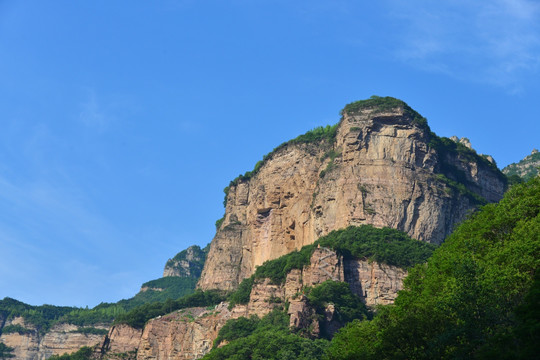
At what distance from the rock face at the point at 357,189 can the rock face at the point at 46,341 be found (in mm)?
36790

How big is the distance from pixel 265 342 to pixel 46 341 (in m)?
A: 88.9

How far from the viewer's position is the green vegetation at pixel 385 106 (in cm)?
11156

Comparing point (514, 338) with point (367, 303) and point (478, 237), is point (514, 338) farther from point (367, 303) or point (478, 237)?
point (367, 303)

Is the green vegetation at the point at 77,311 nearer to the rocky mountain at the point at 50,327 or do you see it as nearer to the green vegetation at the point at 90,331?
the rocky mountain at the point at 50,327

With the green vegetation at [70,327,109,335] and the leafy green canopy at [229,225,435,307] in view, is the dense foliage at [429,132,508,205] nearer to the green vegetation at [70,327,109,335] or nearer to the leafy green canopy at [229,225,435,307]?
the leafy green canopy at [229,225,435,307]

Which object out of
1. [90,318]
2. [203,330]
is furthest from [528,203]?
[90,318]

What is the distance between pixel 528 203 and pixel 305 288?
151ft

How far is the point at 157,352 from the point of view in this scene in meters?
106

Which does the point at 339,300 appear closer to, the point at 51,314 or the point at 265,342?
the point at 265,342

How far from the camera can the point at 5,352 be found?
154625 millimetres

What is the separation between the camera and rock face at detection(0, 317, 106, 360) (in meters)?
151

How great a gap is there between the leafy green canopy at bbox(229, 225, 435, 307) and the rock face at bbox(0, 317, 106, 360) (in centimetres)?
5840

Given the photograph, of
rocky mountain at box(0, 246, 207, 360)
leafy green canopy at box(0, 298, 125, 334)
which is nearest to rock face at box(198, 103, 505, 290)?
rocky mountain at box(0, 246, 207, 360)

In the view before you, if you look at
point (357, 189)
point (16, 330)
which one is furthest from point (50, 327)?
point (357, 189)
